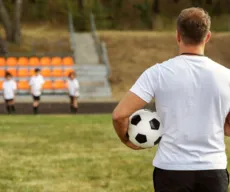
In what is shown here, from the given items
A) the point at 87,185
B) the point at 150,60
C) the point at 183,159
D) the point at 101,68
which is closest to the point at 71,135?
the point at 87,185

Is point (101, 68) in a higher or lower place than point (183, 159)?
lower

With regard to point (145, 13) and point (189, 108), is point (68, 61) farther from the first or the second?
point (189, 108)

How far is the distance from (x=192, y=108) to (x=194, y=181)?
45 cm

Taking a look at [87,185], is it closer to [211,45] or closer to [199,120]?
[199,120]

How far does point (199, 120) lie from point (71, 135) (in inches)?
370

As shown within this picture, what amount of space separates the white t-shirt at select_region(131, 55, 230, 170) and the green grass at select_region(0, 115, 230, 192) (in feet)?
13.8

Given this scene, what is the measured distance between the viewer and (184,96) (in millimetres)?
3453

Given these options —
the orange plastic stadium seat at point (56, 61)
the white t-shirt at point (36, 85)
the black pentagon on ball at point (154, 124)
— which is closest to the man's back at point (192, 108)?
the black pentagon on ball at point (154, 124)

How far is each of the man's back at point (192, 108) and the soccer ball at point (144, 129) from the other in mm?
320

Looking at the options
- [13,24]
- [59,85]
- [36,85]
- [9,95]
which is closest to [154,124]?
[9,95]

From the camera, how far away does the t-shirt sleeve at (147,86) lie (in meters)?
3.44

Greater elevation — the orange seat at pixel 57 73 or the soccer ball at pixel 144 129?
the soccer ball at pixel 144 129

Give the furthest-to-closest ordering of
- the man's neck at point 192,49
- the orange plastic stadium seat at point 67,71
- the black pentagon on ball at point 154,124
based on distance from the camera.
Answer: the orange plastic stadium seat at point 67,71 < the black pentagon on ball at point 154,124 < the man's neck at point 192,49

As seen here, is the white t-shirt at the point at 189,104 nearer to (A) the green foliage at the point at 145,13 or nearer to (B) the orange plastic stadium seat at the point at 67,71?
(B) the orange plastic stadium seat at the point at 67,71
